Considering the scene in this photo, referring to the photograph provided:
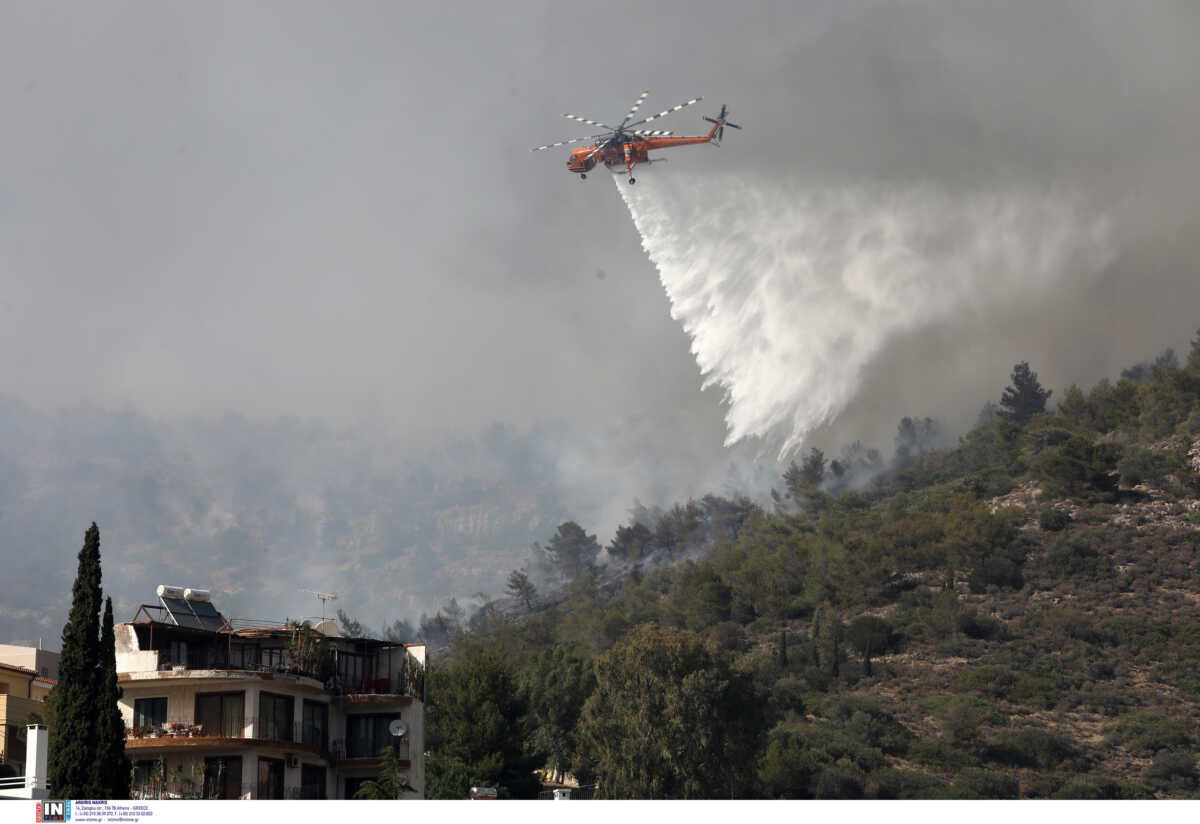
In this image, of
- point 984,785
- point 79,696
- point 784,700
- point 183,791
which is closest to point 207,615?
→ point 183,791

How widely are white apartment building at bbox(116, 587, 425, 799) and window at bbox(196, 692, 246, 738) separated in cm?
4

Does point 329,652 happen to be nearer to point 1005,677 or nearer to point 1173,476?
point 1005,677

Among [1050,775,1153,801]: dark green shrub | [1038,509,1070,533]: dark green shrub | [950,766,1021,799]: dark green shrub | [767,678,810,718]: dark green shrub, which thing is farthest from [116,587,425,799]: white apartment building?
[1038,509,1070,533]: dark green shrub

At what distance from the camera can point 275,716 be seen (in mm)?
58125

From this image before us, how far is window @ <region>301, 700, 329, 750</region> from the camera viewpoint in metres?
60.3

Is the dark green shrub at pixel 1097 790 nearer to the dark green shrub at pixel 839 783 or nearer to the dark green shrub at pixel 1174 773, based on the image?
the dark green shrub at pixel 1174 773

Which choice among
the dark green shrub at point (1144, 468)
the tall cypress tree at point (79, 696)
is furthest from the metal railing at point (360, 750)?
the dark green shrub at point (1144, 468)

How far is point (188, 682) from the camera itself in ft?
185

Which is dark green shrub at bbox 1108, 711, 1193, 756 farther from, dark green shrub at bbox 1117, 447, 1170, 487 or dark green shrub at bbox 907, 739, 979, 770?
dark green shrub at bbox 1117, 447, 1170, 487

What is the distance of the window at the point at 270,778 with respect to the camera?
56.2 m

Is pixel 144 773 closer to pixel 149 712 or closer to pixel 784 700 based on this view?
pixel 149 712

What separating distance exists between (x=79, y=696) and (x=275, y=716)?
14327 mm

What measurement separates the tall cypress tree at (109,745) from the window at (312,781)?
562 inches

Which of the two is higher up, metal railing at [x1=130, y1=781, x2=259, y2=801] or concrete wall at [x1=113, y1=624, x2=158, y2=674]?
concrete wall at [x1=113, y1=624, x2=158, y2=674]
